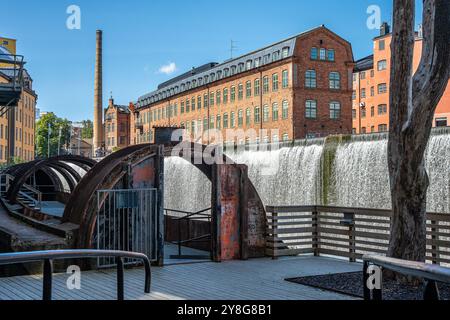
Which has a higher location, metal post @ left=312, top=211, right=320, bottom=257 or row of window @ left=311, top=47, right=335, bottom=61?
row of window @ left=311, top=47, right=335, bottom=61

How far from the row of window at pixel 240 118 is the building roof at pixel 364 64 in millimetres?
21342

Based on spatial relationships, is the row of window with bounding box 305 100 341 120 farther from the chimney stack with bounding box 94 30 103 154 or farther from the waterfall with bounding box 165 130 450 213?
the chimney stack with bounding box 94 30 103 154

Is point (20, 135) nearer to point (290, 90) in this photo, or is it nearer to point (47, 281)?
point (290, 90)

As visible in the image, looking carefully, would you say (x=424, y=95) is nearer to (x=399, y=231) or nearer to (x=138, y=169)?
(x=399, y=231)

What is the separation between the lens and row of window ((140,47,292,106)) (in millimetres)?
56594

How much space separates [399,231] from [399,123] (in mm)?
1866

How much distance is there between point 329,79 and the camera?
55781 millimetres

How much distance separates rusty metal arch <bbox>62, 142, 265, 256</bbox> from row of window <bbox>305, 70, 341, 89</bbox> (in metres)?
42.5

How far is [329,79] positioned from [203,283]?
48.0m

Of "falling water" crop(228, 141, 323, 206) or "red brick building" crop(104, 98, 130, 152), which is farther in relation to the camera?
"red brick building" crop(104, 98, 130, 152)

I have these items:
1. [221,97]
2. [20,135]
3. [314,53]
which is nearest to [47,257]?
[314,53]

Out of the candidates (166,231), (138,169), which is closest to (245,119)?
(166,231)

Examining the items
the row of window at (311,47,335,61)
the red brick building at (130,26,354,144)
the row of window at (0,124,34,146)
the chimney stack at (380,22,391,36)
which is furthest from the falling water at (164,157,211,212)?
the chimney stack at (380,22,391,36)

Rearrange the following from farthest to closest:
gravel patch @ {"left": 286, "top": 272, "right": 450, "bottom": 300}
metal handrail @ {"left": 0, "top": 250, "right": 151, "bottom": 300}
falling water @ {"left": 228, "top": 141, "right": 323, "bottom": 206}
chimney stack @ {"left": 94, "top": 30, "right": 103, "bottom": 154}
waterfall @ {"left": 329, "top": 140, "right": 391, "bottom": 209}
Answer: chimney stack @ {"left": 94, "top": 30, "right": 103, "bottom": 154}, falling water @ {"left": 228, "top": 141, "right": 323, "bottom": 206}, waterfall @ {"left": 329, "top": 140, "right": 391, "bottom": 209}, gravel patch @ {"left": 286, "top": 272, "right": 450, "bottom": 300}, metal handrail @ {"left": 0, "top": 250, "right": 151, "bottom": 300}
